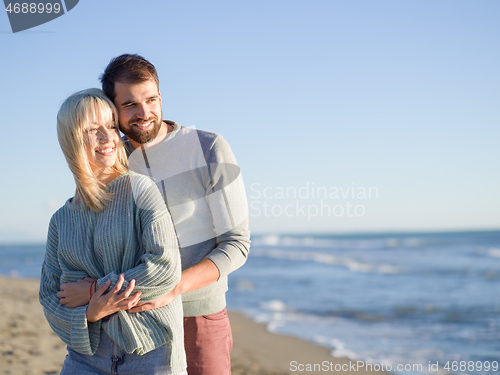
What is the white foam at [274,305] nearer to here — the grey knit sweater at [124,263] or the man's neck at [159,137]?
the man's neck at [159,137]

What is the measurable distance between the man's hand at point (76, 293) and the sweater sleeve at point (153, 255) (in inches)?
3.0

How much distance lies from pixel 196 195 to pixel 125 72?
734 millimetres

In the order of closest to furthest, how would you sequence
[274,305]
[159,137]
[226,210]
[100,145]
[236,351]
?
[100,145]
[226,210]
[159,137]
[236,351]
[274,305]

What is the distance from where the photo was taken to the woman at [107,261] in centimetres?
176

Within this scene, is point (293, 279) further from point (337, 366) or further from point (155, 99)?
point (155, 99)

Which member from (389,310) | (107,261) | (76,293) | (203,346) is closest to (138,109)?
(107,261)

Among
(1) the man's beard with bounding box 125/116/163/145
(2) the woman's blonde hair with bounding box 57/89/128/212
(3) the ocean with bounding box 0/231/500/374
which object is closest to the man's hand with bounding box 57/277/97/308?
(2) the woman's blonde hair with bounding box 57/89/128/212

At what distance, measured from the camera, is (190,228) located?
2244mm

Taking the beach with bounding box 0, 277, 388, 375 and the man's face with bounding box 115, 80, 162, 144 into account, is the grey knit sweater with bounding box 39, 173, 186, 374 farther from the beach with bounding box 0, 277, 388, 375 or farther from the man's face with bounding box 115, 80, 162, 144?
the beach with bounding box 0, 277, 388, 375

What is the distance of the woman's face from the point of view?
6.23ft

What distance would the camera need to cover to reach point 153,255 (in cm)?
175

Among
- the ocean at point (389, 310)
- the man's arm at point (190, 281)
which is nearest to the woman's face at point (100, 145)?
the man's arm at point (190, 281)

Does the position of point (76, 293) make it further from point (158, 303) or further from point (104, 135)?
point (104, 135)

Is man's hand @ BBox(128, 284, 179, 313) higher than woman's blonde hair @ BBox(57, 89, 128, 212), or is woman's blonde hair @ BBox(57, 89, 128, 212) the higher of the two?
woman's blonde hair @ BBox(57, 89, 128, 212)
